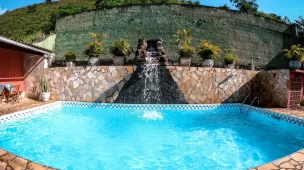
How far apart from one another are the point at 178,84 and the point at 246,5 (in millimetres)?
18150

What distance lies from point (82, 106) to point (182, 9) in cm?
1127

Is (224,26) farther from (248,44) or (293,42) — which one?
(293,42)

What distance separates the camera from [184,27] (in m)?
16.3

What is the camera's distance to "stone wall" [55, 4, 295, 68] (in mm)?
16359

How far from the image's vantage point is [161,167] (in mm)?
4168

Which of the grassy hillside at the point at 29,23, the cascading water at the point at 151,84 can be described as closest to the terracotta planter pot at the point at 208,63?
the cascading water at the point at 151,84

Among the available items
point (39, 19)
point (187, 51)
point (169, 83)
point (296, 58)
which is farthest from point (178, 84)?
point (39, 19)

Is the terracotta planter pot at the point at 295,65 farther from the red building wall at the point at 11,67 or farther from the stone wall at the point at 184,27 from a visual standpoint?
the red building wall at the point at 11,67

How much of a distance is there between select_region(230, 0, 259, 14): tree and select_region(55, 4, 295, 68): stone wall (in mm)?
5645

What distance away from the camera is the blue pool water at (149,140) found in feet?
14.5

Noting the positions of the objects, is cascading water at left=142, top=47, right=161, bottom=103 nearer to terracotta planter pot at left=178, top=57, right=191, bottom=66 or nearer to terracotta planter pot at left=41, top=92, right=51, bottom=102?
terracotta planter pot at left=178, top=57, right=191, bottom=66

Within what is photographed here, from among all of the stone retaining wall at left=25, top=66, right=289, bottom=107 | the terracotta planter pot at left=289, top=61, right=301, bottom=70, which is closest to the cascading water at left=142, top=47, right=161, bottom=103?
the stone retaining wall at left=25, top=66, right=289, bottom=107

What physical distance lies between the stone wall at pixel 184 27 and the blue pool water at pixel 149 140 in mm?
9109

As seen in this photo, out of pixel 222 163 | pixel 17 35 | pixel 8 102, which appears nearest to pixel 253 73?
pixel 222 163
